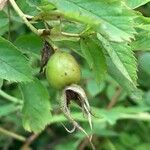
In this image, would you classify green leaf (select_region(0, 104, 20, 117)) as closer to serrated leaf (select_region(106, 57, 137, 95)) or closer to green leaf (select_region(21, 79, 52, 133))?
green leaf (select_region(21, 79, 52, 133))

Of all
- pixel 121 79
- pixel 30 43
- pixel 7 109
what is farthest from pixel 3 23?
pixel 7 109

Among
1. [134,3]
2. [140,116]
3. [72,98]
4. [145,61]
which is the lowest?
[140,116]

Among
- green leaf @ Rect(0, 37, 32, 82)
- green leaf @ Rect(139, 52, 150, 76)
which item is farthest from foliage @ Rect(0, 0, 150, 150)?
green leaf @ Rect(139, 52, 150, 76)

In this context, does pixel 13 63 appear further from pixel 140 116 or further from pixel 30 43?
pixel 140 116

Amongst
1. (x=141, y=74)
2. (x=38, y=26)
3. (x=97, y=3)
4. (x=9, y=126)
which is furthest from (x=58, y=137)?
(x=97, y=3)

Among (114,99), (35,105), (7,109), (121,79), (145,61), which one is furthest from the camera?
(114,99)

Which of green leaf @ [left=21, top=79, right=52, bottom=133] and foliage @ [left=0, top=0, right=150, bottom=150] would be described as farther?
green leaf @ [left=21, top=79, right=52, bottom=133]
